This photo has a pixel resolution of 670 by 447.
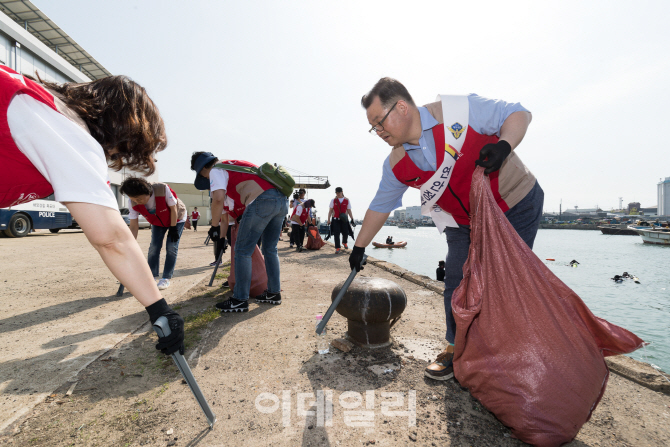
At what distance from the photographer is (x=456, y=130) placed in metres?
1.86

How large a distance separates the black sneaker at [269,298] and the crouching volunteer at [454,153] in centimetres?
211

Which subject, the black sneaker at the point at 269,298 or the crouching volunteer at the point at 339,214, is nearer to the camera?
the black sneaker at the point at 269,298

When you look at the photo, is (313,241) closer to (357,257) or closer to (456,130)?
(357,257)

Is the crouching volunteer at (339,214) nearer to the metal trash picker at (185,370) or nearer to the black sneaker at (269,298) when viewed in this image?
the black sneaker at (269,298)

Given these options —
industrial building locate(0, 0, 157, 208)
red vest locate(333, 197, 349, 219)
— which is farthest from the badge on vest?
industrial building locate(0, 0, 157, 208)

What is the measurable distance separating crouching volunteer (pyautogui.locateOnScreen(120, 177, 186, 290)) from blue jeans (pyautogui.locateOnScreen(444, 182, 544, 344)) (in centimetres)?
353

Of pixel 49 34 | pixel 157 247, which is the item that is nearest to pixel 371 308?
pixel 157 247

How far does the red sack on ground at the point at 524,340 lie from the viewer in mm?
1409

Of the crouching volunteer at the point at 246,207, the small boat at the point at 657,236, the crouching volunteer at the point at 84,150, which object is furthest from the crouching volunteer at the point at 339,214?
the small boat at the point at 657,236

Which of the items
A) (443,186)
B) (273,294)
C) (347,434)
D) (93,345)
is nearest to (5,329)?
(93,345)

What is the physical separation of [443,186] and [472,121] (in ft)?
1.35

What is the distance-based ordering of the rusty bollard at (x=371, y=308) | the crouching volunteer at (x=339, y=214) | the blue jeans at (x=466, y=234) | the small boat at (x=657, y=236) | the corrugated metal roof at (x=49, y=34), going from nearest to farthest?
the blue jeans at (x=466, y=234) < the rusty bollard at (x=371, y=308) < the crouching volunteer at (x=339, y=214) < the corrugated metal roof at (x=49, y=34) < the small boat at (x=657, y=236)

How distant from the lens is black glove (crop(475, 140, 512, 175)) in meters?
1.62

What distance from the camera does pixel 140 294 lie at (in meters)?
1.08
